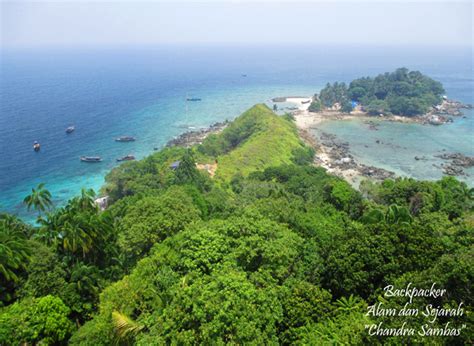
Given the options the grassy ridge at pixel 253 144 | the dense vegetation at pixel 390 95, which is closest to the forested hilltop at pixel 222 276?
the grassy ridge at pixel 253 144

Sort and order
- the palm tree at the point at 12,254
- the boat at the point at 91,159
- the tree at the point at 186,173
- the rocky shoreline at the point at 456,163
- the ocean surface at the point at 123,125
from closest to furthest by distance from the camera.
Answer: the palm tree at the point at 12,254 < the tree at the point at 186,173 < the rocky shoreline at the point at 456,163 < the ocean surface at the point at 123,125 < the boat at the point at 91,159

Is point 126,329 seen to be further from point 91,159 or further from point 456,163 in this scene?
point 456,163

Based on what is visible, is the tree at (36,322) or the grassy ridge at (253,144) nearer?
the tree at (36,322)

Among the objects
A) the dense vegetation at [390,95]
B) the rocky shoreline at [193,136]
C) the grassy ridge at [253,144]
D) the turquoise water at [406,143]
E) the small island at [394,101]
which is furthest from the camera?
the dense vegetation at [390,95]

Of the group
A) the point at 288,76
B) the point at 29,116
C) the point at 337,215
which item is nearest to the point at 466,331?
the point at 337,215

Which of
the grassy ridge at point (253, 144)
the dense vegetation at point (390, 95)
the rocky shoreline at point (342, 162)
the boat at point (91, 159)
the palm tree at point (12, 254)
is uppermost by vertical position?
the dense vegetation at point (390, 95)

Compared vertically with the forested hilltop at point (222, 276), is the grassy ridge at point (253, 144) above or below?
below

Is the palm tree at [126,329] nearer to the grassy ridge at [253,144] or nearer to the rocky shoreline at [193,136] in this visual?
the grassy ridge at [253,144]
